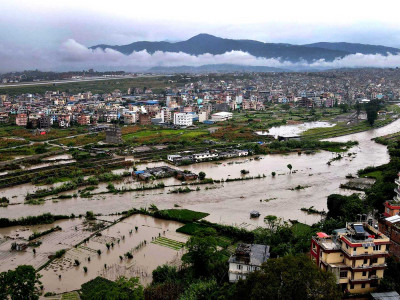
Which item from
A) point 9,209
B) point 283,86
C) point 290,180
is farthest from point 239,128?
point 283,86

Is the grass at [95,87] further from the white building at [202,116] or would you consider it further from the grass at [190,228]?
the grass at [190,228]

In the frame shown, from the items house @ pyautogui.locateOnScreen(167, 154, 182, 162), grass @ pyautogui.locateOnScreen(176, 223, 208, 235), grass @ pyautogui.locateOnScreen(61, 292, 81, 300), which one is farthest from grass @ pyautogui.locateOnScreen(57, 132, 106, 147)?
grass @ pyautogui.locateOnScreen(61, 292, 81, 300)

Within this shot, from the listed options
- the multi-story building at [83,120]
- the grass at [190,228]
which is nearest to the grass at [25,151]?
the multi-story building at [83,120]

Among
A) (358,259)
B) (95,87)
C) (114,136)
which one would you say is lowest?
(114,136)

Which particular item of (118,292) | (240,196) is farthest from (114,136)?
(118,292)

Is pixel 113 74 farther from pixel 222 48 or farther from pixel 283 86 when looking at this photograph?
pixel 222 48

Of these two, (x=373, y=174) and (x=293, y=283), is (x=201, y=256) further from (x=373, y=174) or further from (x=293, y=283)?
(x=373, y=174)
